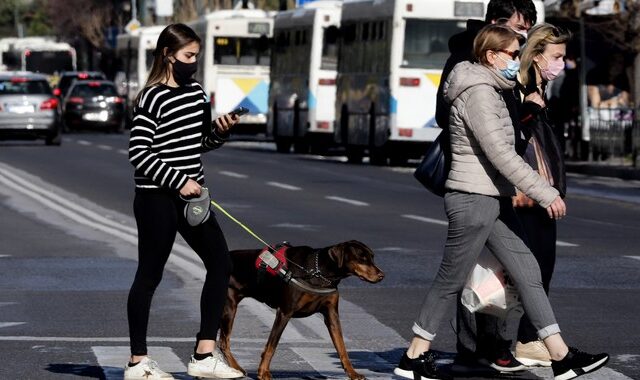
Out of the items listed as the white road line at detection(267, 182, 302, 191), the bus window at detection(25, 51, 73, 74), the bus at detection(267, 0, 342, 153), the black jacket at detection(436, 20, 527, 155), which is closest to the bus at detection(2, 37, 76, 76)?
the bus window at detection(25, 51, 73, 74)

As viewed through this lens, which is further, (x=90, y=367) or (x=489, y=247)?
(x=90, y=367)

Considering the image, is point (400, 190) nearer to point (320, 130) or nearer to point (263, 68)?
point (320, 130)

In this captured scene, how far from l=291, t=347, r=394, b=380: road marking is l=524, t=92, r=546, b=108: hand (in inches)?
56.1

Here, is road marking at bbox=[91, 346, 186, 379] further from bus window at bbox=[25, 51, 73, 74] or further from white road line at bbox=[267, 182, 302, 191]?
bus window at bbox=[25, 51, 73, 74]

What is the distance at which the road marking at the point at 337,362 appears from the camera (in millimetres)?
8925

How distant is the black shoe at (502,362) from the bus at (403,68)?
24463 millimetres

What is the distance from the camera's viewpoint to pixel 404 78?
112 feet

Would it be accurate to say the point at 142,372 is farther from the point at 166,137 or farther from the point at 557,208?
the point at 557,208

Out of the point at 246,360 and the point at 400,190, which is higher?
the point at 246,360

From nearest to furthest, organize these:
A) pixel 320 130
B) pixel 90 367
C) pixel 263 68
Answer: pixel 90 367 < pixel 320 130 < pixel 263 68

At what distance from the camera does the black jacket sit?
8.50 meters

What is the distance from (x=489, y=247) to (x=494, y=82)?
2.45ft

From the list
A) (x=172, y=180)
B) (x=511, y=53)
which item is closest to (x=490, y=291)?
(x=511, y=53)

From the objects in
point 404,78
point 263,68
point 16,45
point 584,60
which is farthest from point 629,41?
point 16,45
